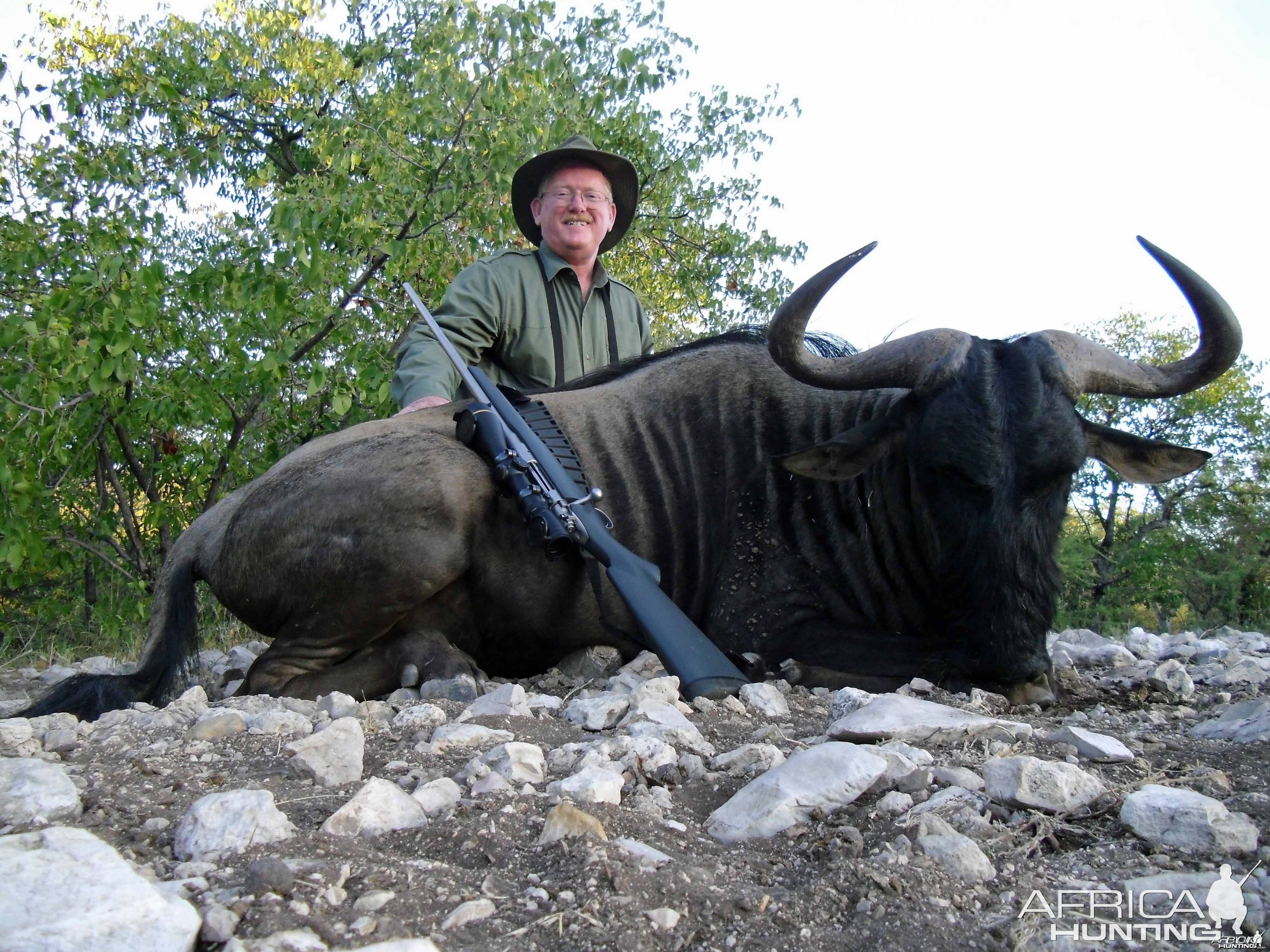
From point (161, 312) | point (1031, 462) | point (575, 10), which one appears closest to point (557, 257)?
point (161, 312)

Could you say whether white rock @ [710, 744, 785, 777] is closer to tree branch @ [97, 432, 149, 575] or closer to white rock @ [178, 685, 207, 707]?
white rock @ [178, 685, 207, 707]

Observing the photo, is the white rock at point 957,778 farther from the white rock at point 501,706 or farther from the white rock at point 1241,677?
the white rock at point 1241,677

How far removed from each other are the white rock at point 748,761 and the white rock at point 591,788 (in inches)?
11.8

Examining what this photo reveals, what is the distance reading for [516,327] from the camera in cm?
548

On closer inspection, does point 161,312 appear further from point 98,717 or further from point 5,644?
point 98,717

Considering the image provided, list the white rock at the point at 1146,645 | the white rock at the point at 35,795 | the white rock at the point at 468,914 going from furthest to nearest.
→ 1. the white rock at the point at 1146,645
2. the white rock at the point at 35,795
3. the white rock at the point at 468,914

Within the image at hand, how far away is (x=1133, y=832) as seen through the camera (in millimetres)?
1831

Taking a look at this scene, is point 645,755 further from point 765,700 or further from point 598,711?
point 765,700

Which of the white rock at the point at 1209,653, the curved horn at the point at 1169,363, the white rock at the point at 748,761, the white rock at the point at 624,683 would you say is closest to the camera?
the white rock at the point at 748,761

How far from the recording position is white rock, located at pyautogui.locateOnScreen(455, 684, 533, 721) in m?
2.70

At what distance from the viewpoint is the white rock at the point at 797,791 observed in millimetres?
1876

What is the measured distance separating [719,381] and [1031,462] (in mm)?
1483

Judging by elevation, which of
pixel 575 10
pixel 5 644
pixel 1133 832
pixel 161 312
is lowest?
pixel 5 644

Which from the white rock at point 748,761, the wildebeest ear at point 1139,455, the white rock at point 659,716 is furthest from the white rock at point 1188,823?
the wildebeest ear at point 1139,455
